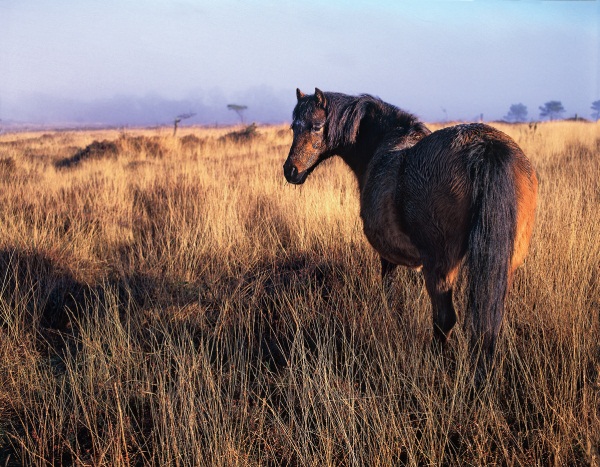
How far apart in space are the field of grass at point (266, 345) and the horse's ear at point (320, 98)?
147 cm

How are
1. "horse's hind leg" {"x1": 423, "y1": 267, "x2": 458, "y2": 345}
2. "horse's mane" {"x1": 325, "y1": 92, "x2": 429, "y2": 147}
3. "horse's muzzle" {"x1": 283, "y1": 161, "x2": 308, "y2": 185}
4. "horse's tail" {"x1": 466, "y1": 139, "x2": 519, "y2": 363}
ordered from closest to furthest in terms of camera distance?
"horse's tail" {"x1": 466, "y1": 139, "x2": 519, "y2": 363}
"horse's hind leg" {"x1": 423, "y1": 267, "x2": 458, "y2": 345}
"horse's mane" {"x1": 325, "y1": 92, "x2": 429, "y2": 147}
"horse's muzzle" {"x1": 283, "y1": 161, "x2": 308, "y2": 185}

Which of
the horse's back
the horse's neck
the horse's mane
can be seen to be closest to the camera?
the horse's back

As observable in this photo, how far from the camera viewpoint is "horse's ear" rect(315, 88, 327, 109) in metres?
3.73

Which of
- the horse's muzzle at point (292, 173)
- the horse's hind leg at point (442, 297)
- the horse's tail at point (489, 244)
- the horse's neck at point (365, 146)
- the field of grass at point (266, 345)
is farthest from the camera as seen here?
the horse's muzzle at point (292, 173)

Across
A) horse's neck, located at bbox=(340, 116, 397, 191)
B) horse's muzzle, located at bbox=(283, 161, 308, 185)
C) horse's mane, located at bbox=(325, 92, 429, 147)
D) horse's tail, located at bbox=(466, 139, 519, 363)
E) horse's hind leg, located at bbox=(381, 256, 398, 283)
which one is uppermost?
horse's mane, located at bbox=(325, 92, 429, 147)

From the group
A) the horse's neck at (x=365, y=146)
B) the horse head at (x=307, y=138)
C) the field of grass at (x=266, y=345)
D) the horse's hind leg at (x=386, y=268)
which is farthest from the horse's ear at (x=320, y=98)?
the field of grass at (x=266, y=345)

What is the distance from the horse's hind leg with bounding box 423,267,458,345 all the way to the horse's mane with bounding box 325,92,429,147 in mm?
1481

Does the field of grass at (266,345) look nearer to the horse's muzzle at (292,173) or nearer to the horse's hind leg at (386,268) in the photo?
the horse's hind leg at (386,268)

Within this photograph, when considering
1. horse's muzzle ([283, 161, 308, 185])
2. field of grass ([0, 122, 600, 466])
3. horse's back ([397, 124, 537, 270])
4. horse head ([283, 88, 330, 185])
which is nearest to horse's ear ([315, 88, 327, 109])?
horse head ([283, 88, 330, 185])

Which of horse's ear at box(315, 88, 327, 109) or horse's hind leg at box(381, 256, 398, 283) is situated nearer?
horse's ear at box(315, 88, 327, 109)

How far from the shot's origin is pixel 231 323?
380 centimetres

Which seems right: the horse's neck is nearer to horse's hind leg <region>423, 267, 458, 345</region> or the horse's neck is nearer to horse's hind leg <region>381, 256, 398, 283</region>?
horse's hind leg <region>381, 256, 398, 283</region>

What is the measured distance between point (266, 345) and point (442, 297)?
134cm

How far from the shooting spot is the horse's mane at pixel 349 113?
3.75 m
